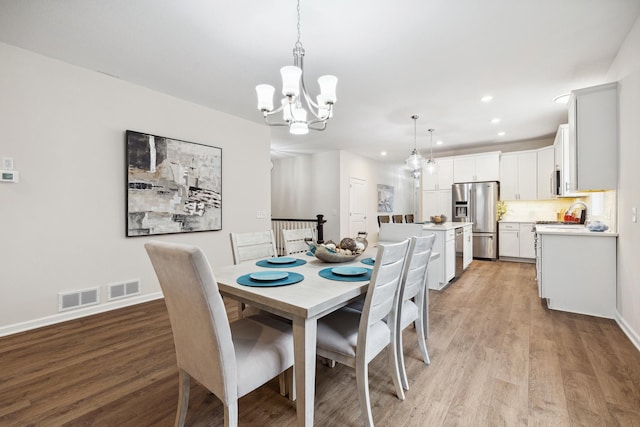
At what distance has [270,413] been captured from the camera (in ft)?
5.11

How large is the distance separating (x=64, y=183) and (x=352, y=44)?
3.04 metres

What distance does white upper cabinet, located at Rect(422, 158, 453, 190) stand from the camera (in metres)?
6.61

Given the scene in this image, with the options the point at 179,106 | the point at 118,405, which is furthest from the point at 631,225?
the point at 179,106

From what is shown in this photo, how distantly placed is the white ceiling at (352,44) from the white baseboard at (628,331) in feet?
8.13

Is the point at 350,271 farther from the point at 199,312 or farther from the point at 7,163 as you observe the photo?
the point at 7,163

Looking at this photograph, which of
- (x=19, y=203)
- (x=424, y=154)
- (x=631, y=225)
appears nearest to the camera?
(x=631, y=225)

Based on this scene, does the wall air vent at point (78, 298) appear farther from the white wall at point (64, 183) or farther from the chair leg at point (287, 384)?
the chair leg at point (287, 384)

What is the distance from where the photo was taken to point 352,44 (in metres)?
2.53

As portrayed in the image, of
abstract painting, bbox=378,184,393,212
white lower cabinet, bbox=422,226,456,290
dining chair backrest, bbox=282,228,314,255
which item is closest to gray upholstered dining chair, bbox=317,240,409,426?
dining chair backrest, bbox=282,228,314,255

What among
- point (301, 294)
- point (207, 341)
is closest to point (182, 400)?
point (207, 341)

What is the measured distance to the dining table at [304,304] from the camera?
1.21 meters

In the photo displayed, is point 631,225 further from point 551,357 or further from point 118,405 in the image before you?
point 118,405

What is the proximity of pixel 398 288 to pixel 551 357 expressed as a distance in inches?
59.5

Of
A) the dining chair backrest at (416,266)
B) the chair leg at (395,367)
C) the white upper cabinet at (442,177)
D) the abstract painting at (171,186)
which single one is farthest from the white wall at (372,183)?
the chair leg at (395,367)
